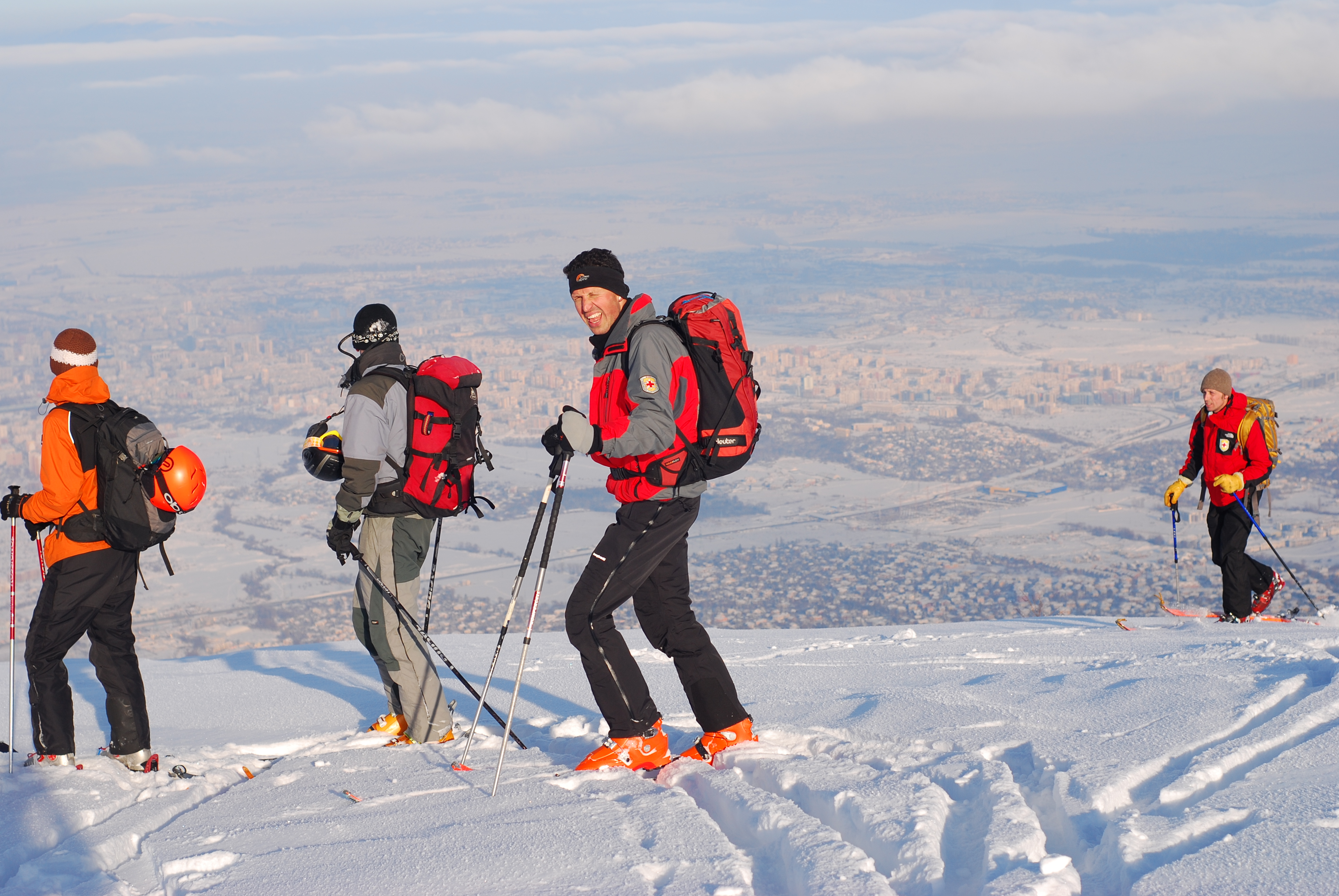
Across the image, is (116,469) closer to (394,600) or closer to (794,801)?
(394,600)

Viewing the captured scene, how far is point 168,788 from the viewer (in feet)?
14.9

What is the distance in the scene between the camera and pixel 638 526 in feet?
14.4

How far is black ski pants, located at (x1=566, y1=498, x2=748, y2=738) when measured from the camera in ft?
14.4

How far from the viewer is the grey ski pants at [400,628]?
5.28 m

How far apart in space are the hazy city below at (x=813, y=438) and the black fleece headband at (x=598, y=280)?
36.2ft

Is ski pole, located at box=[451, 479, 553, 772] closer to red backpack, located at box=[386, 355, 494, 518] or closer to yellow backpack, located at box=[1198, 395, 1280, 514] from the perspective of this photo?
red backpack, located at box=[386, 355, 494, 518]

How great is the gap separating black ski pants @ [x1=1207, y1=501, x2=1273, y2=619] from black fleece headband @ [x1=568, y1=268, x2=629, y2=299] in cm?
639

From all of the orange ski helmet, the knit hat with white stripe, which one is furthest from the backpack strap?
the orange ski helmet

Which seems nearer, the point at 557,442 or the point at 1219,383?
the point at 557,442

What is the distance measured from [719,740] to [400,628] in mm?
1746

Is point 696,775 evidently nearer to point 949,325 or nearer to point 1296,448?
point 1296,448

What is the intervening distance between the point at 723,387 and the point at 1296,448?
74.8 m

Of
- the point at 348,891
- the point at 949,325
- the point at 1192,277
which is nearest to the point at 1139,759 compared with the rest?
the point at 348,891

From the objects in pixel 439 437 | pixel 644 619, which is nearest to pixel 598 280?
pixel 439 437
